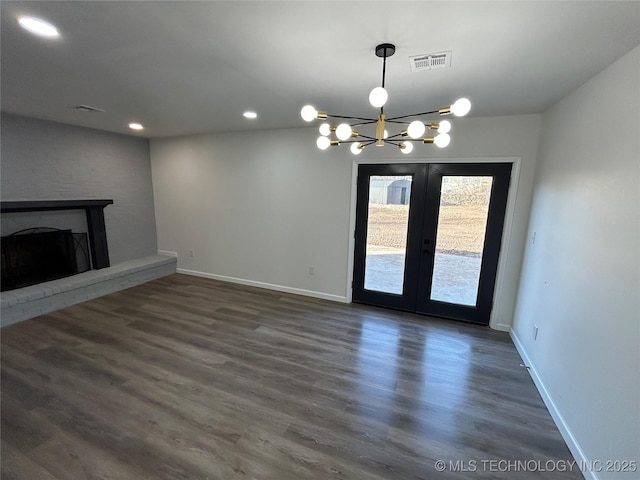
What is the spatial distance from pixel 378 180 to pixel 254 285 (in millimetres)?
2734

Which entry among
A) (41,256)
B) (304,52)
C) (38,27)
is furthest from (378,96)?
(41,256)

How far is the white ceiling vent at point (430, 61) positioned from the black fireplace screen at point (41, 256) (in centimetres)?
513

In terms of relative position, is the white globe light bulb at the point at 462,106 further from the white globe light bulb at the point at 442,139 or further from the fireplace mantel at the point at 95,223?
the fireplace mantel at the point at 95,223

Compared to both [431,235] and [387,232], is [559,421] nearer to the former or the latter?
[431,235]

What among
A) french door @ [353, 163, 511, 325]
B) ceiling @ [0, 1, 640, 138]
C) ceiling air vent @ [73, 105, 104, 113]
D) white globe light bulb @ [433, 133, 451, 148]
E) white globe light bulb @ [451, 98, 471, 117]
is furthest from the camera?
french door @ [353, 163, 511, 325]

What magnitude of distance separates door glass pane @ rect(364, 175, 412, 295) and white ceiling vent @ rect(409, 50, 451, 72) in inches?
68.6

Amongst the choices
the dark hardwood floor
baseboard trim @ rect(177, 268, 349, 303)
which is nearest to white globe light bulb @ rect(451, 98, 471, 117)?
the dark hardwood floor

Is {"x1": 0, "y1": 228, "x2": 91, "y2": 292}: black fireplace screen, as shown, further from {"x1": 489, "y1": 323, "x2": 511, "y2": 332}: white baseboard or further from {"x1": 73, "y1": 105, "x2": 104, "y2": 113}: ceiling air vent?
{"x1": 489, "y1": 323, "x2": 511, "y2": 332}: white baseboard

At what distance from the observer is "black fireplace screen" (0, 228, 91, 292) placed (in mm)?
3564

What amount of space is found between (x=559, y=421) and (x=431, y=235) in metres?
2.12

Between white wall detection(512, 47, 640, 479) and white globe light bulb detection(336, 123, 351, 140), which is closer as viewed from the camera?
white wall detection(512, 47, 640, 479)

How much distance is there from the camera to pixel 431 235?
3580 millimetres

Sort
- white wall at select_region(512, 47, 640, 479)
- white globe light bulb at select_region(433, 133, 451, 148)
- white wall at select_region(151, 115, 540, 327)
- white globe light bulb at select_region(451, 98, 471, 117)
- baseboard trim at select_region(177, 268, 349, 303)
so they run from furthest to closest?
baseboard trim at select_region(177, 268, 349, 303)
white wall at select_region(151, 115, 540, 327)
white globe light bulb at select_region(433, 133, 451, 148)
white globe light bulb at select_region(451, 98, 471, 117)
white wall at select_region(512, 47, 640, 479)

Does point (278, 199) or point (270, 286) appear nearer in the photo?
point (278, 199)
